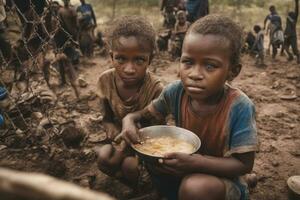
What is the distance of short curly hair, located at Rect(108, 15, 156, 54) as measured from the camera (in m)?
2.60

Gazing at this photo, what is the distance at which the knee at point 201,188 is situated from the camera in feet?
5.98

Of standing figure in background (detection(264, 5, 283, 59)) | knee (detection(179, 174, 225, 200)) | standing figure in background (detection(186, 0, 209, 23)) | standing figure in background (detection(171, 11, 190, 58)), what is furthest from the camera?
standing figure in background (detection(186, 0, 209, 23))

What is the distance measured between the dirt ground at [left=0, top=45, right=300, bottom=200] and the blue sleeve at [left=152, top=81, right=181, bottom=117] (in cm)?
79

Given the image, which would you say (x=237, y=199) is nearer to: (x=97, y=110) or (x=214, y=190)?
(x=214, y=190)

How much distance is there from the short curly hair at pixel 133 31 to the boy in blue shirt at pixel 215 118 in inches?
24.9

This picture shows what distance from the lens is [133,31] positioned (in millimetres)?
2605

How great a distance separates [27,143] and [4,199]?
2.92 m

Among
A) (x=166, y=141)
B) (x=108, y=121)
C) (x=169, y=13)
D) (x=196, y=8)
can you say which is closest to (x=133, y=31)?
(x=108, y=121)

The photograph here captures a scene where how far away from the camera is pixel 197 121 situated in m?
2.15

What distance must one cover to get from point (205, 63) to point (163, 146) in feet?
1.86

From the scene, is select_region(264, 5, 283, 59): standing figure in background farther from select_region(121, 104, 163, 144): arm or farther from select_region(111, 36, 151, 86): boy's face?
select_region(121, 104, 163, 144): arm

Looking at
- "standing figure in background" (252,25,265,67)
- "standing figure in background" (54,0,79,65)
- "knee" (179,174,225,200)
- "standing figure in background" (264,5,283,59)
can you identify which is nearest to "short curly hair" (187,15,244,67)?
"knee" (179,174,225,200)

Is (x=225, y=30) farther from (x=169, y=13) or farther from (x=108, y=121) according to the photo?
(x=169, y=13)

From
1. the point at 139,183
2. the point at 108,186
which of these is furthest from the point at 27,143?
A: the point at 139,183
